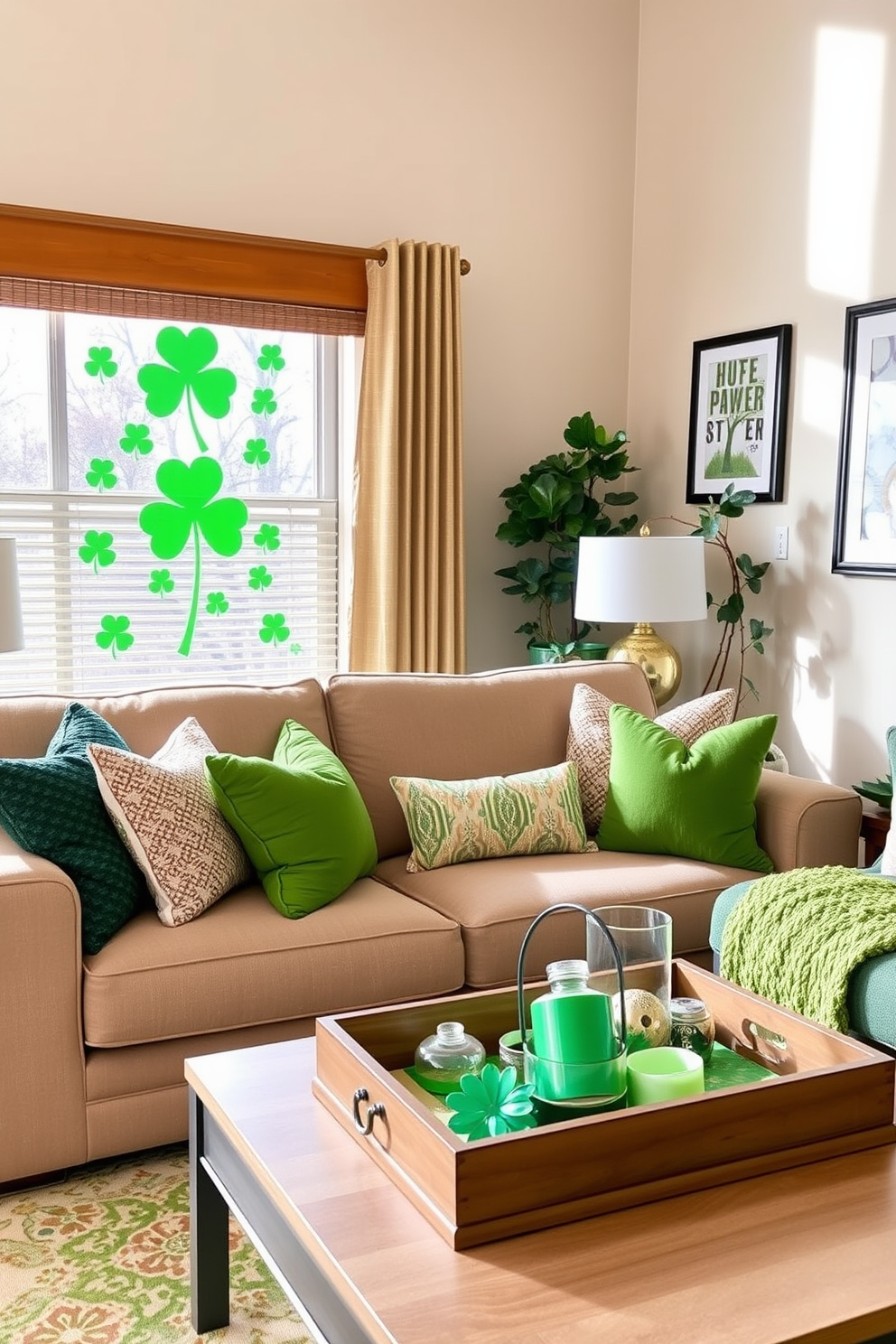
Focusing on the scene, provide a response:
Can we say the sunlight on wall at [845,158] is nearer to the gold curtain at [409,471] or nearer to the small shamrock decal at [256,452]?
the gold curtain at [409,471]

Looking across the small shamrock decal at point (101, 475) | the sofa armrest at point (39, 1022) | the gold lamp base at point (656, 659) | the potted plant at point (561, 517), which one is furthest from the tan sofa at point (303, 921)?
the small shamrock decal at point (101, 475)

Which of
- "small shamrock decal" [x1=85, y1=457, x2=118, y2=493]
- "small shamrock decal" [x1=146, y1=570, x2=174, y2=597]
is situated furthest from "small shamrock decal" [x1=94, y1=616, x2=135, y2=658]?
"small shamrock decal" [x1=85, y1=457, x2=118, y2=493]

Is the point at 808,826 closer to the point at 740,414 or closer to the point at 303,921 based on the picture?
the point at 303,921

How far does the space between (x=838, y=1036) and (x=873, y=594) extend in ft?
7.60

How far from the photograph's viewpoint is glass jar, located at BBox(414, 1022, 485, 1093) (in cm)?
172

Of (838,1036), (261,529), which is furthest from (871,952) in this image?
(261,529)

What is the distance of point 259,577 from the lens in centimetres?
437

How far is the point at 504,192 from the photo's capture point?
454 cm

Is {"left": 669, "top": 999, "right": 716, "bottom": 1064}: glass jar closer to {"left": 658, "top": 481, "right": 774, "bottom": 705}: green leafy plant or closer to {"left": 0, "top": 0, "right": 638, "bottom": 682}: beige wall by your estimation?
{"left": 658, "top": 481, "right": 774, "bottom": 705}: green leafy plant

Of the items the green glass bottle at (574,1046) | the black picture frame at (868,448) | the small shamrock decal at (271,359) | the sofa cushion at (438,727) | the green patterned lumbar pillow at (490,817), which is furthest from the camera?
the small shamrock decal at (271,359)

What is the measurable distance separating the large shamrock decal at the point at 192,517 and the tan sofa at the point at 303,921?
1246mm

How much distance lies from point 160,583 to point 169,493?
299mm

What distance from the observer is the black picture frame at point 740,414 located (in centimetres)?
408

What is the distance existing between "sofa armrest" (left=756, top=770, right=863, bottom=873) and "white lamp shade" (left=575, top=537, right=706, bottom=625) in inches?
32.3
